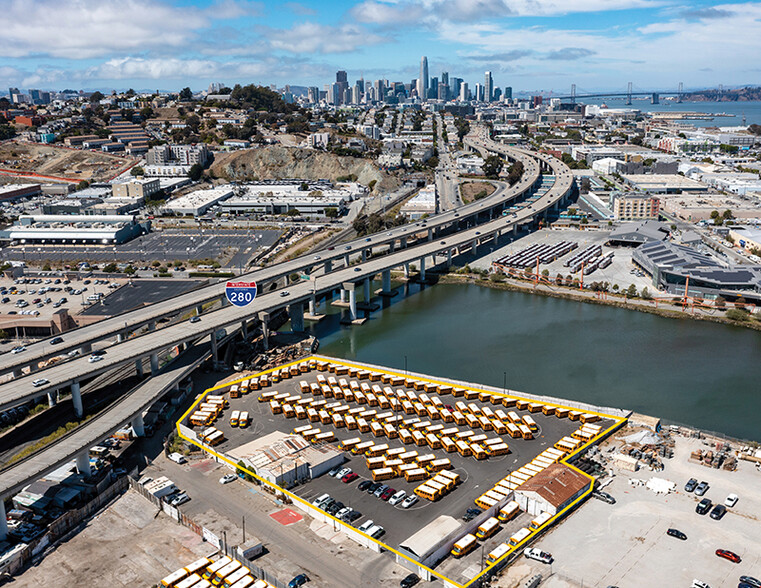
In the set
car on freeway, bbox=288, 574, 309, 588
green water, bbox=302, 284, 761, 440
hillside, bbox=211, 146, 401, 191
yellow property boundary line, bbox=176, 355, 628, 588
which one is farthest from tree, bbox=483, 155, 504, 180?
car on freeway, bbox=288, 574, 309, 588

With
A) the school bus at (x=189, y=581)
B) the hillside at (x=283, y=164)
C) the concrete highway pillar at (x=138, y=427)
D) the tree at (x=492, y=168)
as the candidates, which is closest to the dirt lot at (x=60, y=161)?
the hillside at (x=283, y=164)

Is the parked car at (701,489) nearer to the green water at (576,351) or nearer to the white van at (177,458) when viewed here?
the green water at (576,351)

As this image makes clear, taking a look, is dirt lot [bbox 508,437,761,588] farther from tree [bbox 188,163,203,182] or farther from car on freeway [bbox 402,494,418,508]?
tree [bbox 188,163,203,182]

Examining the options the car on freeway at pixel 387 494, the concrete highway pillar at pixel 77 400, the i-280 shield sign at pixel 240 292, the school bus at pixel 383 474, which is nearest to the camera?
the car on freeway at pixel 387 494

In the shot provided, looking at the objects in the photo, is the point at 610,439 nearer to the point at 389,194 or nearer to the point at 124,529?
the point at 124,529

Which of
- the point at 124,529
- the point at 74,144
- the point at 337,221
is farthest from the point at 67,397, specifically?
the point at 74,144

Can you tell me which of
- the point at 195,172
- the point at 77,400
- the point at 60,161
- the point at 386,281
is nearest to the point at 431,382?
the point at 77,400
